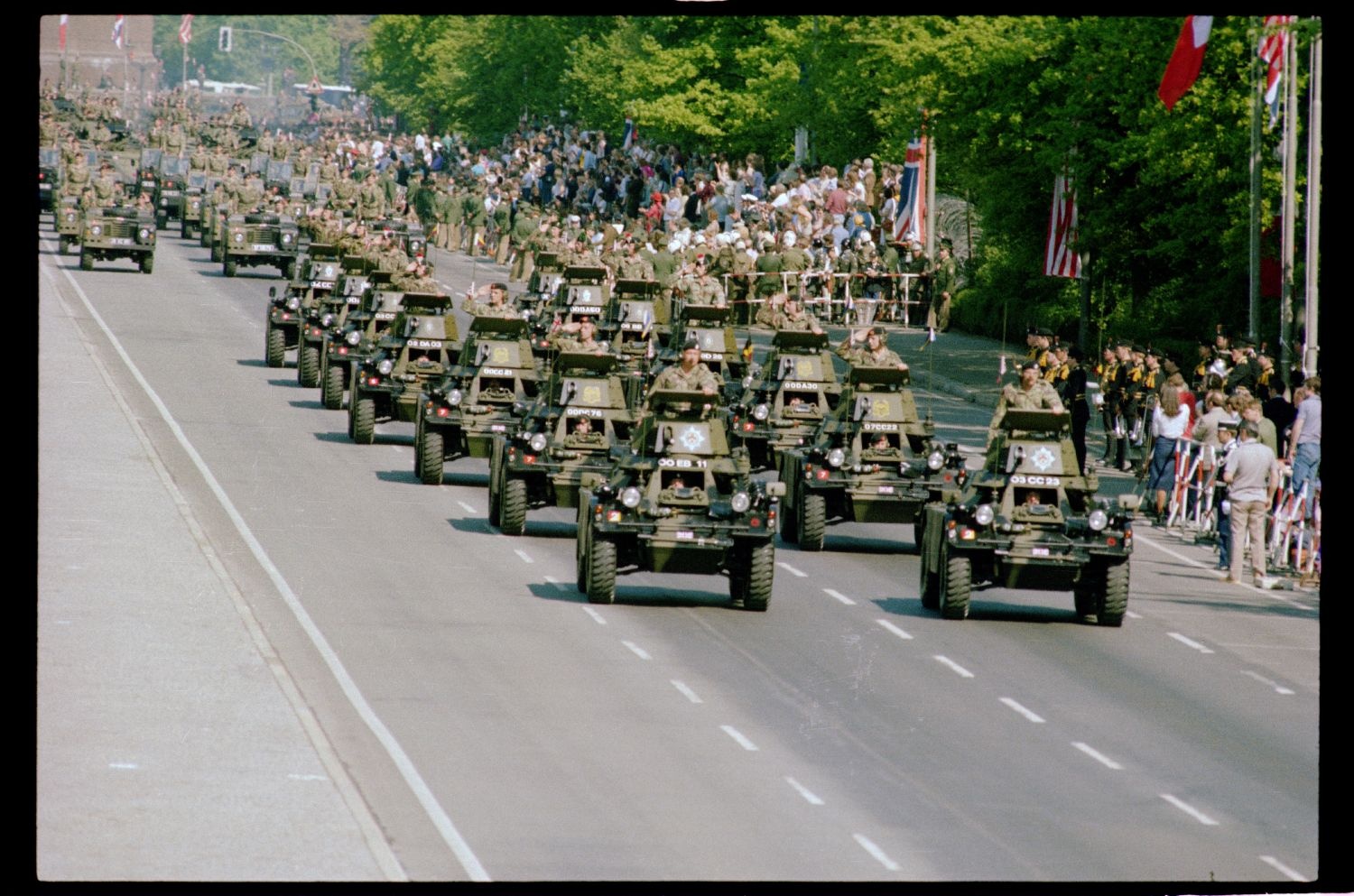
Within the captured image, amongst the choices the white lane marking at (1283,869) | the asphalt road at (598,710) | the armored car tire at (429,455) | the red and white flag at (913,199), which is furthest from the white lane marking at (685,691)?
the red and white flag at (913,199)

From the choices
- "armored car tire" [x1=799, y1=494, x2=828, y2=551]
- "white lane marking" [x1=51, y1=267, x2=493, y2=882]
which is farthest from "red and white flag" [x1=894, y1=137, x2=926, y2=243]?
"armored car tire" [x1=799, y1=494, x2=828, y2=551]

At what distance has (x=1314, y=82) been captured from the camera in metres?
32.0

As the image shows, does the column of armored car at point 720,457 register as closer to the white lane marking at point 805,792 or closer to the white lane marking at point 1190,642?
the white lane marking at point 1190,642

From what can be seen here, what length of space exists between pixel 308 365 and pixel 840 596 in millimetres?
19047

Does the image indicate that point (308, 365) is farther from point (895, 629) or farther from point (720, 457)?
point (895, 629)

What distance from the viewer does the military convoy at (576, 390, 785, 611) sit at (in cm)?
2358

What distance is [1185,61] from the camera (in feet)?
111

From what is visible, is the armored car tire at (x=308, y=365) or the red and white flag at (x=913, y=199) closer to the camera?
the armored car tire at (x=308, y=365)

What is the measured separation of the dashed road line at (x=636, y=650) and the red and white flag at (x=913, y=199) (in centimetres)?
3034

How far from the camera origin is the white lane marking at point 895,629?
2300 cm

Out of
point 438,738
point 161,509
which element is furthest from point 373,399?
point 438,738

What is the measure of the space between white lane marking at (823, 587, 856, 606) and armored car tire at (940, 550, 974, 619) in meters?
1.08

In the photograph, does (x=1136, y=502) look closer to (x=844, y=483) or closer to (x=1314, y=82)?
(x=844, y=483)

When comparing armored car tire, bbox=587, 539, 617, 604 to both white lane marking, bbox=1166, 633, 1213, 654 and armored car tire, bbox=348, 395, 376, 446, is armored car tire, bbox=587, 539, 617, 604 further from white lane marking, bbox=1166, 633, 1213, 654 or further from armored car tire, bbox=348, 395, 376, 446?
armored car tire, bbox=348, 395, 376, 446
